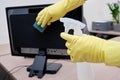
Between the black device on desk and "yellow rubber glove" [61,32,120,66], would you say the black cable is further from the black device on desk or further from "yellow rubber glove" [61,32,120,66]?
"yellow rubber glove" [61,32,120,66]

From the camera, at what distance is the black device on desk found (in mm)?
1157

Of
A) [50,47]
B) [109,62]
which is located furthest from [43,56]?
[109,62]

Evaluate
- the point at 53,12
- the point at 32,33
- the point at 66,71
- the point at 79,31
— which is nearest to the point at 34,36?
the point at 32,33

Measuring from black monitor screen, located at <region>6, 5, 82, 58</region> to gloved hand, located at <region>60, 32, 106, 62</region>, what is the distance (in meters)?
0.38

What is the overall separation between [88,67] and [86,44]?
20 cm

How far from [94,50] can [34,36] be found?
0.57 meters

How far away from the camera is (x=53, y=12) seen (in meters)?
1.15

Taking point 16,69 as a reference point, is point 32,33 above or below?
above

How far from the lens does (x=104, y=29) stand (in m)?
2.89

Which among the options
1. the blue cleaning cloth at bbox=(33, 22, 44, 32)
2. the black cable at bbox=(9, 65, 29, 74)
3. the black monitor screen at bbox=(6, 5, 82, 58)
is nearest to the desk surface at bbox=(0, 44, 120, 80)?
the black cable at bbox=(9, 65, 29, 74)

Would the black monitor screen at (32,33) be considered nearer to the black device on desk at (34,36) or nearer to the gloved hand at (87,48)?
the black device on desk at (34,36)

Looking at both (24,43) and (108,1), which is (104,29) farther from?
(24,43)

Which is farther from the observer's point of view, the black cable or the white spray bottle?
the black cable

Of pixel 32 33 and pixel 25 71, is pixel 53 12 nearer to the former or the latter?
pixel 32 33
